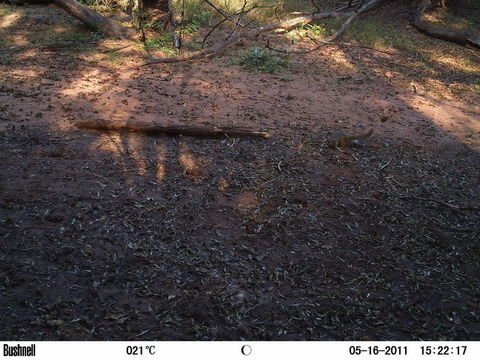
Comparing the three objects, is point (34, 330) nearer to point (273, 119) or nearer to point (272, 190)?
point (272, 190)

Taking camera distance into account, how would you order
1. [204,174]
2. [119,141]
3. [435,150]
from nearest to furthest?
1. [204,174]
2. [119,141]
3. [435,150]

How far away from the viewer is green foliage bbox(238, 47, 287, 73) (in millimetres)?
8617

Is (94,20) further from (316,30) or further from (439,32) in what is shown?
(439,32)

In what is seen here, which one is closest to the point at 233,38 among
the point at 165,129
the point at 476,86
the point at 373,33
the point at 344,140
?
the point at 373,33

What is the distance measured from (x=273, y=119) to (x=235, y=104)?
0.81m

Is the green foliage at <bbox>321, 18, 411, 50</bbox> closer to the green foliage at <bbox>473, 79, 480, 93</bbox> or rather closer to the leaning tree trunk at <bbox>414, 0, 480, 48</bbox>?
the leaning tree trunk at <bbox>414, 0, 480, 48</bbox>

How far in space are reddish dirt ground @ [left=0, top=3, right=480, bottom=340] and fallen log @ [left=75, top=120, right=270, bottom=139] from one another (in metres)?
0.13

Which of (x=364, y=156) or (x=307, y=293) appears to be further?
(x=364, y=156)

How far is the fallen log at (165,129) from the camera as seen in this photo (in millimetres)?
5277

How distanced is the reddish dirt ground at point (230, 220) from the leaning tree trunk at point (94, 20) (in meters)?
3.03

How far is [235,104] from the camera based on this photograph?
22.0ft

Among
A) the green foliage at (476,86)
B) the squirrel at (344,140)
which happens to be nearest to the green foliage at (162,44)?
the squirrel at (344,140)

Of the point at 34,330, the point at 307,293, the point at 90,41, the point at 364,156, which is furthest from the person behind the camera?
the point at 90,41
